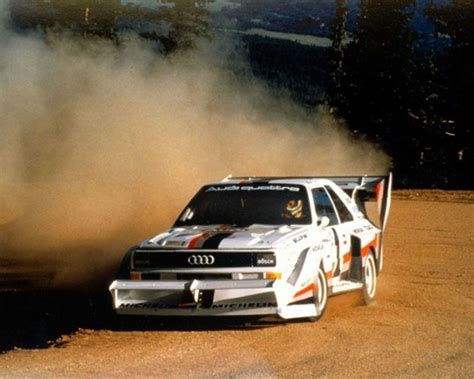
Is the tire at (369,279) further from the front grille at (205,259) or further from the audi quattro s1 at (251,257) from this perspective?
the front grille at (205,259)

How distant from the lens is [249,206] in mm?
9844

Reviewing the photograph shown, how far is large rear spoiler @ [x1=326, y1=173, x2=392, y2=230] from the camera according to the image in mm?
11383

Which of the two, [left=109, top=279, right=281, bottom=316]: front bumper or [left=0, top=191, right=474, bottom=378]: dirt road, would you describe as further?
[left=109, top=279, right=281, bottom=316]: front bumper

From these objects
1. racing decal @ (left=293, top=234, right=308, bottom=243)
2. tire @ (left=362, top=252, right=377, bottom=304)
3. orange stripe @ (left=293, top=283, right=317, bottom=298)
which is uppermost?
racing decal @ (left=293, top=234, right=308, bottom=243)

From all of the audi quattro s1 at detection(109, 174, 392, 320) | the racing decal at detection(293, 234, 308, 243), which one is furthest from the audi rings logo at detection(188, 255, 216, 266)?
the racing decal at detection(293, 234, 308, 243)

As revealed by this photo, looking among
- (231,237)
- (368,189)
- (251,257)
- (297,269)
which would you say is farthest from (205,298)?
(368,189)

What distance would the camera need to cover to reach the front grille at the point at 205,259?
8.41 metres

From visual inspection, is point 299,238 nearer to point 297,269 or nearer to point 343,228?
point 297,269

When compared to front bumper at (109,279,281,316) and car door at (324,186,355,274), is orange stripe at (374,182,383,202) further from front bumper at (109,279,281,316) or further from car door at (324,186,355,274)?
front bumper at (109,279,281,316)

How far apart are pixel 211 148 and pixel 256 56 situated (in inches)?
808

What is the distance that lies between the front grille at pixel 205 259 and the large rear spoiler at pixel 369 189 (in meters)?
3.14

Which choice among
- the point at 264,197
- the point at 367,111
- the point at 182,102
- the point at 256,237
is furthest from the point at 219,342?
the point at 367,111

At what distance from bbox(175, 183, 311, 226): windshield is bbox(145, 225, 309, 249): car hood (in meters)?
0.31

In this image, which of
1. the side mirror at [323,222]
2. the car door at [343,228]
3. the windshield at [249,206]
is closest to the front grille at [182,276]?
the windshield at [249,206]
